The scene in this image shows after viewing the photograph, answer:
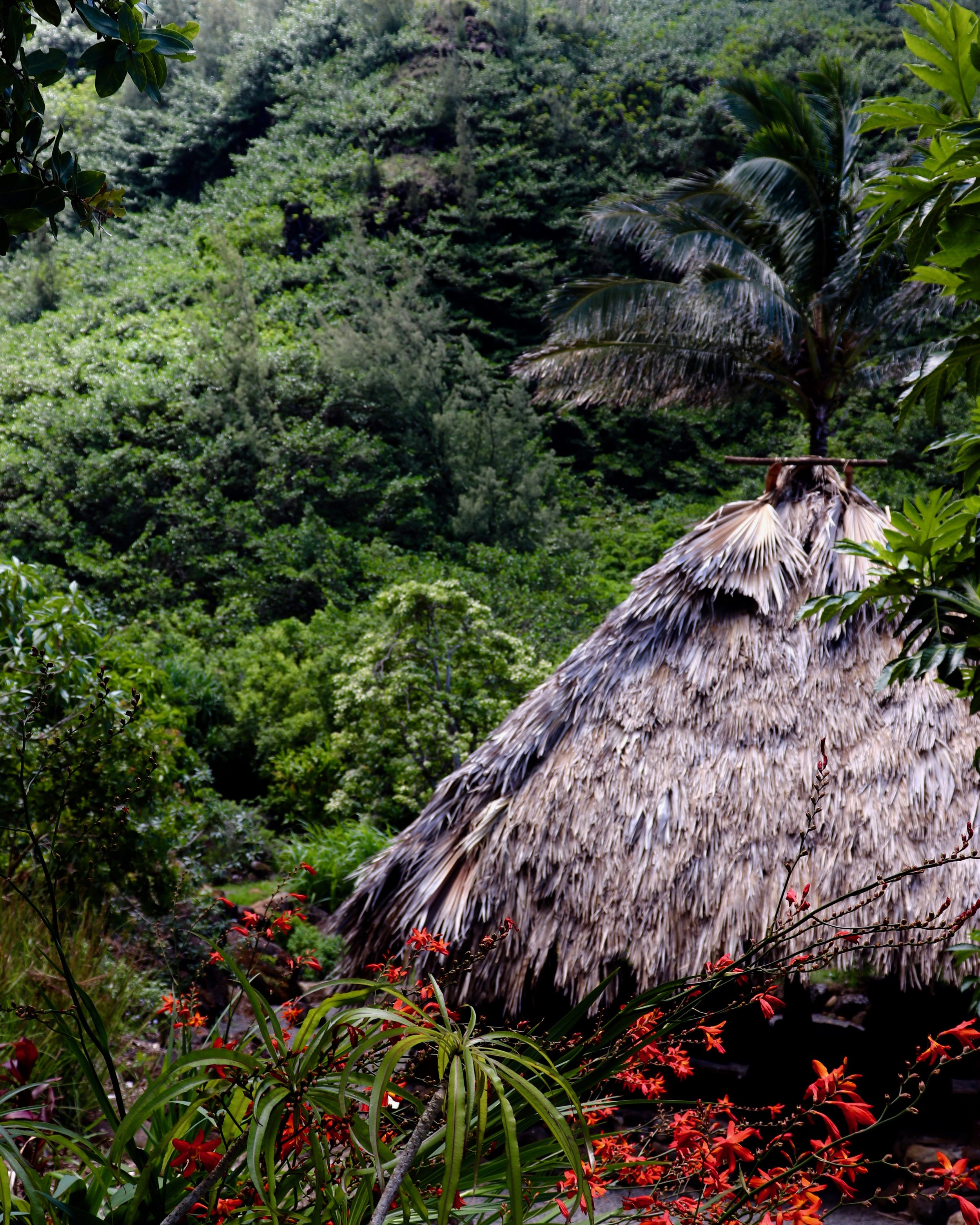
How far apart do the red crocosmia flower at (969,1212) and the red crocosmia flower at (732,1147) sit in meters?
0.22

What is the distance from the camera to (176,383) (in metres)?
14.5

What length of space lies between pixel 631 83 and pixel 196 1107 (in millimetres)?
20727

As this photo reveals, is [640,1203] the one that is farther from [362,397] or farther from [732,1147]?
[362,397]

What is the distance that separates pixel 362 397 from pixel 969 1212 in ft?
47.2

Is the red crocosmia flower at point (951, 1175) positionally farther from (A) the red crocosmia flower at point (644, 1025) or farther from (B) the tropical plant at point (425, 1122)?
(A) the red crocosmia flower at point (644, 1025)

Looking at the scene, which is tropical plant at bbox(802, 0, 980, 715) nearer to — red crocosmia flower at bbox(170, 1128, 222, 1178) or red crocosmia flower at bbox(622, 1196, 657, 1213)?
red crocosmia flower at bbox(622, 1196, 657, 1213)

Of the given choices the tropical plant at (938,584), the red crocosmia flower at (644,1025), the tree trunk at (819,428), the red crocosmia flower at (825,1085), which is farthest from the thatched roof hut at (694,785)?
the tree trunk at (819,428)

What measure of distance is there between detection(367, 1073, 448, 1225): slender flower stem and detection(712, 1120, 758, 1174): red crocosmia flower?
0.36 meters

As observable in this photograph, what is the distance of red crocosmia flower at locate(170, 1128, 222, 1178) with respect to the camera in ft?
2.96

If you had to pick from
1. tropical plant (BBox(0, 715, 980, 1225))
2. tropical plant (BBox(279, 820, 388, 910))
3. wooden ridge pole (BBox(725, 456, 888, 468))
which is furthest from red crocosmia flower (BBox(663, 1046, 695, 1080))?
tropical plant (BBox(279, 820, 388, 910))

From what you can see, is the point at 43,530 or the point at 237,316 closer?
the point at 43,530

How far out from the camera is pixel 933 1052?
107 centimetres

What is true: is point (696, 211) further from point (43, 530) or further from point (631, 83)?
point (631, 83)

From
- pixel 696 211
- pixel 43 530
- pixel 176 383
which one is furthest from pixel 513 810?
pixel 176 383
